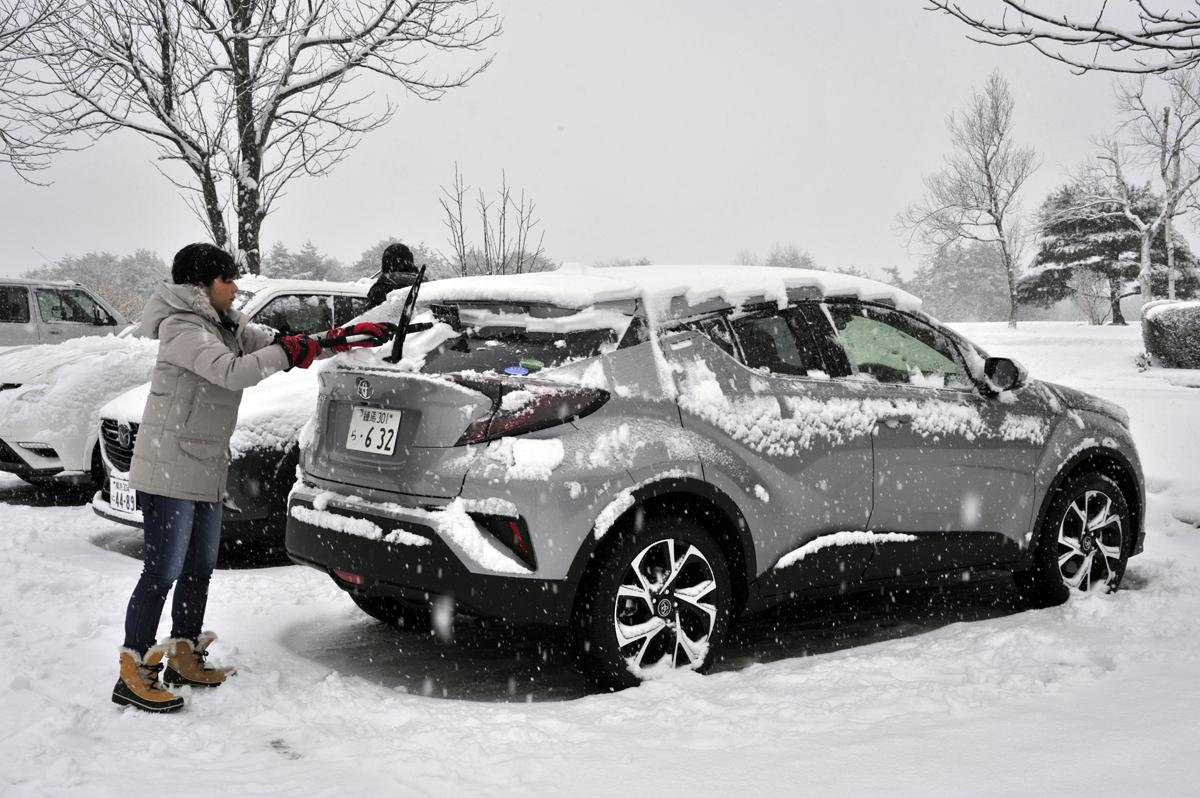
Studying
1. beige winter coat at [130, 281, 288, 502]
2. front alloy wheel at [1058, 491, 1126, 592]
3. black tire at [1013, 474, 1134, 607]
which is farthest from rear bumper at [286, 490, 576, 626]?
front alloy wheel at [1058, 491, 1126, 592]

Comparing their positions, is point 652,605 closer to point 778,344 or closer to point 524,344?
point 524,344

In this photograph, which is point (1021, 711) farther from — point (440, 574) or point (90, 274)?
point (90, 274)

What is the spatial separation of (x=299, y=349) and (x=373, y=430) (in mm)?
434

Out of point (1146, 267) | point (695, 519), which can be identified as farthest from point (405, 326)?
point (1146, 267)

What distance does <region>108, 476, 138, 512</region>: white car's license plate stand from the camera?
6.30 meters

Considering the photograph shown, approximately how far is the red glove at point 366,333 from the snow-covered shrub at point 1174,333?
1758 cm

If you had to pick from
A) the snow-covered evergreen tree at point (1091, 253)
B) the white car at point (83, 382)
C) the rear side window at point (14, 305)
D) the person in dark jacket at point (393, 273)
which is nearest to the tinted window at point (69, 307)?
the rear side window at point (14, 305)

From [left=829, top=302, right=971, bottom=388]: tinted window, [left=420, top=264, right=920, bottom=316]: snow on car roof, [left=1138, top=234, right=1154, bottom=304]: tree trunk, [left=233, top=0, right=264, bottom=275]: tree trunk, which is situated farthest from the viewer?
[left=1138, top=234, right=1154, bottom=304]: tree trunk

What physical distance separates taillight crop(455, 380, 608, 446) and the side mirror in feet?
8.03

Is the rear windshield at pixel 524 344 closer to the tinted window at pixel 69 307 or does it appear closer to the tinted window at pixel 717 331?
the tinted window at pixel 717 331

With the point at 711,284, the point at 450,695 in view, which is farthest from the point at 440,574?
the point at 711,284

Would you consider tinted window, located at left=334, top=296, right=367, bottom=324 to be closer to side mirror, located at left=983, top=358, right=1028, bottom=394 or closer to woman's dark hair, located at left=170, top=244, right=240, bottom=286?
woman's dark hair, located at left=170, top=244, right=240, bottom=286

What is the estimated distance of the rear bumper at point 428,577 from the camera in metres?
3.65

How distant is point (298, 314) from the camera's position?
8.67m
